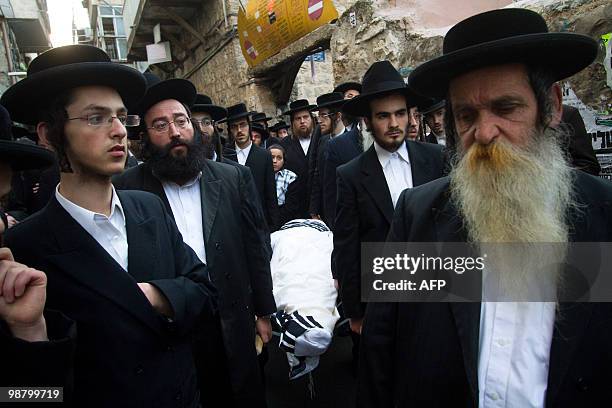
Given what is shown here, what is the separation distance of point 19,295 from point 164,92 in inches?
72.8

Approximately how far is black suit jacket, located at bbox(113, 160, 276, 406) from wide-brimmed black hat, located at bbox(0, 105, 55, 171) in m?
1.01

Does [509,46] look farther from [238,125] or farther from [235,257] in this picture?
[238,125]

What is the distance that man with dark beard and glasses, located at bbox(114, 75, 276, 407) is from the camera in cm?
248

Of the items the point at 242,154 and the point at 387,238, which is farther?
the point at 242,154

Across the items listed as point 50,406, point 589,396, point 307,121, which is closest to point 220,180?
point 50,406

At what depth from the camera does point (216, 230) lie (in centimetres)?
253

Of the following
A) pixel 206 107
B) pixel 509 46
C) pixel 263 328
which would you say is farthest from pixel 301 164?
pixel 509 46

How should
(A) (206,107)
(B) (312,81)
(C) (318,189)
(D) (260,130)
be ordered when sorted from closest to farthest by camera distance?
(A) (206,107) → (C) (318,189) → (D) (260,130) → (B) (312,81)

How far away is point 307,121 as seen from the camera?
7367 millimetres

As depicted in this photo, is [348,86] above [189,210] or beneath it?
above

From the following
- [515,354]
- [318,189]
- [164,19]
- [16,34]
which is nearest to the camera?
[515,354]

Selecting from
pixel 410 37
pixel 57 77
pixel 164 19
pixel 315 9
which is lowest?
pixel 57 77

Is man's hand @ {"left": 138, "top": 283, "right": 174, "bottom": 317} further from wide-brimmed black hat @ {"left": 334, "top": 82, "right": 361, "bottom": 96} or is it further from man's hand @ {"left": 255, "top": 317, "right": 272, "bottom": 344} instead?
wide-brimmed black hat @ {"left": 334, "top": 82, "right": 361, "bottom": 96}

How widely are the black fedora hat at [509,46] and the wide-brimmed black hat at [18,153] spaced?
141 centimetres
